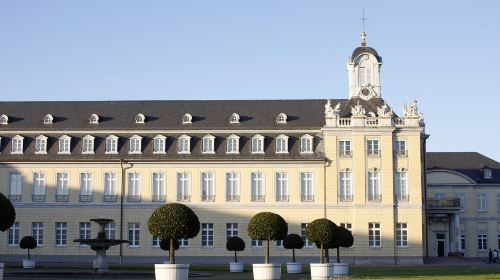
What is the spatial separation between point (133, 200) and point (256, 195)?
9434 mm

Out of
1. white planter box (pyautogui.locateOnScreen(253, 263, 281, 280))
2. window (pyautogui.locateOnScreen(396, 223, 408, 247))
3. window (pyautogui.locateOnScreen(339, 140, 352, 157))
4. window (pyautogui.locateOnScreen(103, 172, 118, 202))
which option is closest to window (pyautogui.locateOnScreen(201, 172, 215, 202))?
window (pyautogui.locateOnScreen(103, 172, 118, 202))

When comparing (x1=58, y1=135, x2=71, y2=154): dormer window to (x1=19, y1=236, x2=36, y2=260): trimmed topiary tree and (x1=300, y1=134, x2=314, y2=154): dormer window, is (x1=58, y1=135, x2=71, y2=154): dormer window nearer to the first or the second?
(x1=19, y1=236, x2=36, y2=260): trimmed topiary tree

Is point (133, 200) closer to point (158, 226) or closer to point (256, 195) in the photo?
point (256, 195)

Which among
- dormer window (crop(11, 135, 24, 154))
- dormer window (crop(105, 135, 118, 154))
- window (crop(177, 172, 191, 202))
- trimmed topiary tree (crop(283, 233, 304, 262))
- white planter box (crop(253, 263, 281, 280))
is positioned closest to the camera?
white planter box (crop(253, 263, 281, 280))

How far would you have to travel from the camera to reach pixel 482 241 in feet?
276

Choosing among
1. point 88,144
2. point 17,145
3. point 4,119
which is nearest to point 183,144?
point 88,144

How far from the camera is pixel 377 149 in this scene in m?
63.2

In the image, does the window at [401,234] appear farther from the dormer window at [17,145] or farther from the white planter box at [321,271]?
the dormer window at [17,145]

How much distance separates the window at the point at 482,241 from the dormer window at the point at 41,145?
43668 mm

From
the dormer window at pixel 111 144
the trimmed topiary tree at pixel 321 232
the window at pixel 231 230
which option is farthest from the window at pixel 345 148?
the trimmed topiary tree at pixel 321 232

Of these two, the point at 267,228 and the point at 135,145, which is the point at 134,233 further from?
the point at 267,228

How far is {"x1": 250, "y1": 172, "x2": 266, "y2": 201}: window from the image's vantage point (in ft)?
211

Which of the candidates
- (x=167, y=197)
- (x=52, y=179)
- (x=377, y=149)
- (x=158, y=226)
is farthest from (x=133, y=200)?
(x=158, y=226)

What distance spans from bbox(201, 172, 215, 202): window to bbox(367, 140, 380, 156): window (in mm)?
12011
